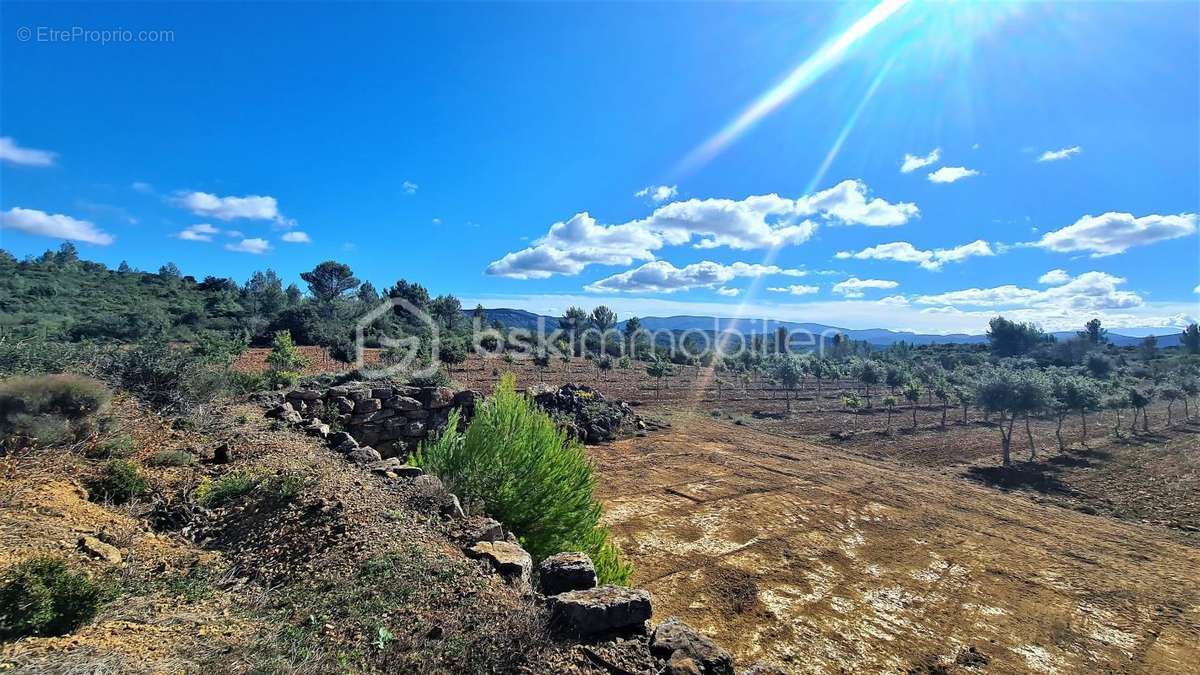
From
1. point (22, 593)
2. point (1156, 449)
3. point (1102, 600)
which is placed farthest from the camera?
point (1156, 449)

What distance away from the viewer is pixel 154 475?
217 inches

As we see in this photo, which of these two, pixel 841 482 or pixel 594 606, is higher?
pixel 594 606

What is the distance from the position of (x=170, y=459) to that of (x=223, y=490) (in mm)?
1525

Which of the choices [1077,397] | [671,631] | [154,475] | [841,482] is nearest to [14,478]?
[154,475]

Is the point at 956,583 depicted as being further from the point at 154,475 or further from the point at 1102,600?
the point at 154,475

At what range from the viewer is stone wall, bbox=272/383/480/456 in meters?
10.5

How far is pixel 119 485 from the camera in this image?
5.01 metres

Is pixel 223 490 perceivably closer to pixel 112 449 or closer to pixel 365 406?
Answer: pixel 112 449

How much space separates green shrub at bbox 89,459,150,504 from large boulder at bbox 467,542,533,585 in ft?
12.4

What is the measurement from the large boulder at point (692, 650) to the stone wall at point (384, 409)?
8129 mm

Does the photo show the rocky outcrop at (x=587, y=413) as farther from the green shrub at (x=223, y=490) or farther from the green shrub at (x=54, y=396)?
the green shrub at (x=54, y=396)

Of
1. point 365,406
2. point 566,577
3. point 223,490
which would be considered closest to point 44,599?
point 223,490

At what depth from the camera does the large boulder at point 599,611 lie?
3666 mm

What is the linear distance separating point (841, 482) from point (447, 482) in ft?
35.5
